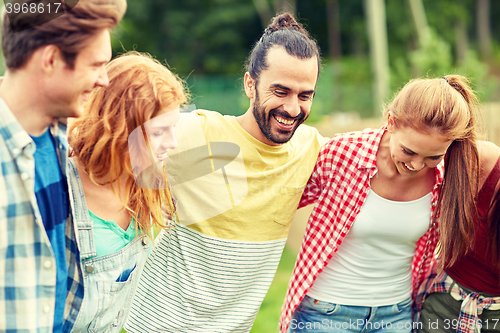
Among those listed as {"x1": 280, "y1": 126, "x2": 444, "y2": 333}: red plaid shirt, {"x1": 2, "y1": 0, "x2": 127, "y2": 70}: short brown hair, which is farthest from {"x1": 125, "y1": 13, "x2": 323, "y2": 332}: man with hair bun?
{"x1": 2, "y1": 0, "x2": 127, "y2": 70}: short brown hair

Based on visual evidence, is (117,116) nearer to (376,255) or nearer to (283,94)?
(283,94)

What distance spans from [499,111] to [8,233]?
6.91m

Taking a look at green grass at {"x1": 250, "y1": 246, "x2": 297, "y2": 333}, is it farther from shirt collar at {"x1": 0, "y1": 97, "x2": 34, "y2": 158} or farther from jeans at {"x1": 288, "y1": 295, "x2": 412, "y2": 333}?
shirt collar at {"x1": 0, "y1": 97, "x2": 34, "y2": 158}

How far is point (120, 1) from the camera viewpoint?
1.60m

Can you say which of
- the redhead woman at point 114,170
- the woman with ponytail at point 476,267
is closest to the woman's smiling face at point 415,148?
the woman with ponytail at point 476,267

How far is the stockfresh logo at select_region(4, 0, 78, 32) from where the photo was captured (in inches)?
56.0

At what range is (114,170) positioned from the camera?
1.87m

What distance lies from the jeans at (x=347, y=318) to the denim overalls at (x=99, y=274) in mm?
937

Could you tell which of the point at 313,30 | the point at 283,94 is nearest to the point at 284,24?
the point at 283,94

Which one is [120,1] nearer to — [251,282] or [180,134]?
[180,134]

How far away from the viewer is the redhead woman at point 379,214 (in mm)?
2295

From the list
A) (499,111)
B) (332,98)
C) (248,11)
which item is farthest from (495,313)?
(248,11)

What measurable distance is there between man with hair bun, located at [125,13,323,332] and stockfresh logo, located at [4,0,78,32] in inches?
35.5

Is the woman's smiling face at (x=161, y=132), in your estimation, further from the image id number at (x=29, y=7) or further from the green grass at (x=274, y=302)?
the green grass at (x=274, y=302)
